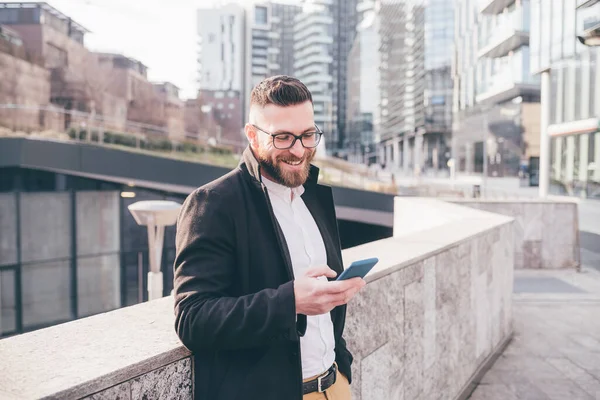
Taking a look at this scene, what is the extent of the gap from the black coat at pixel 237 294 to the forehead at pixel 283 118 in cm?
15

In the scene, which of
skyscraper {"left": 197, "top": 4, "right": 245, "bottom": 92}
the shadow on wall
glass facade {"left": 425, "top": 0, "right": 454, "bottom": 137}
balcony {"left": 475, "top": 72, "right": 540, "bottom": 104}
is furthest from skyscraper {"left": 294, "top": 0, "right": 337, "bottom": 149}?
the shadow on wall

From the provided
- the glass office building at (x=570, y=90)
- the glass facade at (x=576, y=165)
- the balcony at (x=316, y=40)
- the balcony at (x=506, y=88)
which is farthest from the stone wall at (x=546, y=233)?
the balcony at (x=316, y=40)

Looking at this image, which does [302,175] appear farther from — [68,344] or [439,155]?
[439,155]

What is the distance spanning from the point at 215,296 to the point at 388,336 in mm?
1919

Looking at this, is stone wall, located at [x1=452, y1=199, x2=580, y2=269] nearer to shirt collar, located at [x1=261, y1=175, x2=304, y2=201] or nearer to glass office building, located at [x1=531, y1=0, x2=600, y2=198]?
glass office building, located at [x1=531, y1=0, x2=600, y2=198]

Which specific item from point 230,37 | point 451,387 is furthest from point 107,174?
point 230,37

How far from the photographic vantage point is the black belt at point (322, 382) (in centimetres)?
190

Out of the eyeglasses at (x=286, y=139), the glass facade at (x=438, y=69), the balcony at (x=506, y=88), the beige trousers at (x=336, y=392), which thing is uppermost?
the glass facade at (x=438, y=69)

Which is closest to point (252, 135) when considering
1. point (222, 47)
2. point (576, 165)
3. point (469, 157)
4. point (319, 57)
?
point (576, 165)

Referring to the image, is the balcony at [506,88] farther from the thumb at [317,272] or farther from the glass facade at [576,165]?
the thumb at [317,272]

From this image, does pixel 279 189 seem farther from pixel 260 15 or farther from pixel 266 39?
pixel 260 15

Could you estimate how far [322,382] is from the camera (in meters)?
1.94

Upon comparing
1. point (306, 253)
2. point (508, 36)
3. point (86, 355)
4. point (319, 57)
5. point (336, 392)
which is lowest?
point (336, 392)

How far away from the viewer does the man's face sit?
1.84 metres
